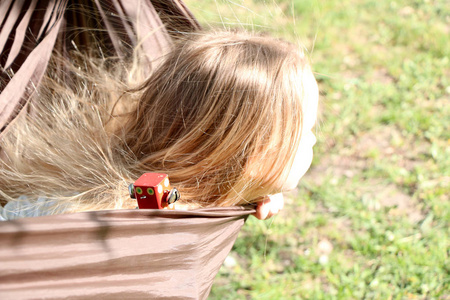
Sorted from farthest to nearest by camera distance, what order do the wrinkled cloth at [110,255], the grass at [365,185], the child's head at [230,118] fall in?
the grass at [365,185] → the child's head at [230,118] → the wrinkled cloth at [110,255]

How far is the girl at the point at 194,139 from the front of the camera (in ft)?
4.81

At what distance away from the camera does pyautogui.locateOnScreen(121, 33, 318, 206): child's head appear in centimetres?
146

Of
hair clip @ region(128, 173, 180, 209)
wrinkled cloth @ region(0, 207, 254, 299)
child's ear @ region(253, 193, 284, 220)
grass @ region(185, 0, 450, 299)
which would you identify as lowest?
grass @ region(185, 0, 450, 299)

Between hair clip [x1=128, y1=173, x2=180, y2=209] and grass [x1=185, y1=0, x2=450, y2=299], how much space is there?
2.28 feet

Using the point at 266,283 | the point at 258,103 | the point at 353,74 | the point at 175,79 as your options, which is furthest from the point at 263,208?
the point at 353,74

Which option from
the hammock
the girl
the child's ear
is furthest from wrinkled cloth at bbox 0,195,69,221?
the child's ear

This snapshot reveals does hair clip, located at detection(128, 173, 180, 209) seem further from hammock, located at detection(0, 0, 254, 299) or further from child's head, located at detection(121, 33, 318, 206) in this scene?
child's head, located at detection(121, 33, 318, 206)

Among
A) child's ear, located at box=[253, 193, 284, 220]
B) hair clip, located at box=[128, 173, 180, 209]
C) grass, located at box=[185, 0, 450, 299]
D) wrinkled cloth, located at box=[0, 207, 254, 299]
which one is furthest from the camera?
grass, located at box=[185, 0, 450, 299]

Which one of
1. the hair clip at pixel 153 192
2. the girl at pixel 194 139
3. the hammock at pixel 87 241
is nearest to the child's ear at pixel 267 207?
the girl at pixel 194 139

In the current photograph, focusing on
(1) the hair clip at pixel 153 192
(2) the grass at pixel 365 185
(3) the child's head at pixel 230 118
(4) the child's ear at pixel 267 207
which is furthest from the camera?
(2) the grass at pixel 365 185

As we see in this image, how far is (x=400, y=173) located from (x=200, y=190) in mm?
1537

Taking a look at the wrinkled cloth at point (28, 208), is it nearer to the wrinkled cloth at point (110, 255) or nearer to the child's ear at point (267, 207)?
the wrinkled cloth at point (110, 255)

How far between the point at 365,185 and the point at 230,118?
4.69ft

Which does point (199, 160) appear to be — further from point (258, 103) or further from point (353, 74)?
point (353, 74)
